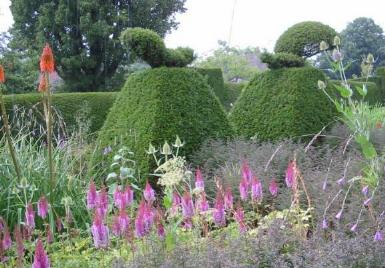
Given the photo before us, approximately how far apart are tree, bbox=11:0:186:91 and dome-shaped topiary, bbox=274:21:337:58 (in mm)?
15565

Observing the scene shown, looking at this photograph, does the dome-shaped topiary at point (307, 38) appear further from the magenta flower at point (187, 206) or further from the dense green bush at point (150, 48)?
the magenta flower at point (187, 206)

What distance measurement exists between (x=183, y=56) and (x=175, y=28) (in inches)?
818

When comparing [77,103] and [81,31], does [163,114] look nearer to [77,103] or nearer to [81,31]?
[77,103]

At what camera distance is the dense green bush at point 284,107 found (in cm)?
643

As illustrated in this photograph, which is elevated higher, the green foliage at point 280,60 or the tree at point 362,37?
the tree at point 362,37

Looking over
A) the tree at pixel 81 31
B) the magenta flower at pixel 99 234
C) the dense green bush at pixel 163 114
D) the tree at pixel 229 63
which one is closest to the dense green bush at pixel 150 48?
the dense green bush at pixel 163 114

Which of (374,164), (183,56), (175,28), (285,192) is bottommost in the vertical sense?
(285,192)

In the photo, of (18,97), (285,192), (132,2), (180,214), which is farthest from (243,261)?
(132,2)

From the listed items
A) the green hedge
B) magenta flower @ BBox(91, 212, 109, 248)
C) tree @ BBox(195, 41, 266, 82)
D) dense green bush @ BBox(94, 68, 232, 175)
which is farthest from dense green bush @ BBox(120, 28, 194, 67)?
tree @ BBox(195, 41, 266, 82)

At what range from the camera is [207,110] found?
18.9 feet

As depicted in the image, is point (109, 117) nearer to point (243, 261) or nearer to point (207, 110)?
point (207, 110)

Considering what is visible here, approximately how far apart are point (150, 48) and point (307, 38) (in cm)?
269

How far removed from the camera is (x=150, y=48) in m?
5.81

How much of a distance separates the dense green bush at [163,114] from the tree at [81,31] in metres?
17.0
